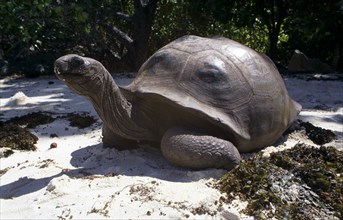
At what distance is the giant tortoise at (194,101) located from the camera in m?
2.81

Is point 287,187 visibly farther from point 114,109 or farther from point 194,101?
point 114,109

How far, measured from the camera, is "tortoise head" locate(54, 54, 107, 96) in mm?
2594

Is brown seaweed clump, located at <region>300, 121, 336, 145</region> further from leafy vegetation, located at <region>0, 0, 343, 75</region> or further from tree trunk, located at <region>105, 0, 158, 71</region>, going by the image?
tree trunk, located at <region>105, 0, 158, 71</region>

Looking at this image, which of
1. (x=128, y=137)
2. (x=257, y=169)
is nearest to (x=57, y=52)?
(x=128, y=137)

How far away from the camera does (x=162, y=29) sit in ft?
32.8

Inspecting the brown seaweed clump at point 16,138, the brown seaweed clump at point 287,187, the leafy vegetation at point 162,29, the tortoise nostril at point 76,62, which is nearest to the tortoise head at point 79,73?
the tortoise nostril at point 76,62

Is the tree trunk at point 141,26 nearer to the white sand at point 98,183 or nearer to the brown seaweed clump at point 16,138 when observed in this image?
the white sand at point 98,183

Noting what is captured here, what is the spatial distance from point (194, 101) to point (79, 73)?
0.74 m

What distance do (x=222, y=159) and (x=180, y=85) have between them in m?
0.55

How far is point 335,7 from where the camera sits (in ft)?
27.4

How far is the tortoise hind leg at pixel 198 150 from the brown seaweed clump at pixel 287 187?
0.37 ft

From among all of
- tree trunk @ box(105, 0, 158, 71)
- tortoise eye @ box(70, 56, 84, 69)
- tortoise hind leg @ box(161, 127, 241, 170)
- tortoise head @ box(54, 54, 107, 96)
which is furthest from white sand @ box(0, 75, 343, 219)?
tree trunk @ box(105, 0, 158, 71)

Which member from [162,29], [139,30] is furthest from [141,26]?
[162,29]

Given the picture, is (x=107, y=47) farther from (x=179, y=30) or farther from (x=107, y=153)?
(x=107, y=153)
